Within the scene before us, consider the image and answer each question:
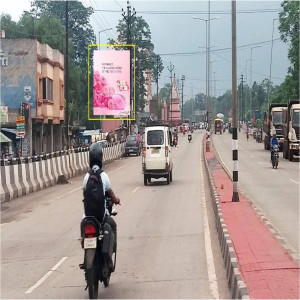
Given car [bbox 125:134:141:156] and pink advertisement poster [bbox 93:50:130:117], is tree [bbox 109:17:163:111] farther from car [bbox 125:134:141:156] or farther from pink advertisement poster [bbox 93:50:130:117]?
pink advertisement poster [bbox 93:50:130:117]

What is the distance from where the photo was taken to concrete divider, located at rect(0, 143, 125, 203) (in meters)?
21.0

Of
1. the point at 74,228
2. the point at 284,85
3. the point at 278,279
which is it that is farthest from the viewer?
the point at 284,85

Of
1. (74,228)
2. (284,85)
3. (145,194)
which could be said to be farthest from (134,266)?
(284,85)

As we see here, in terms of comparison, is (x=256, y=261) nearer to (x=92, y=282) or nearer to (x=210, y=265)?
(x=210, y=265)

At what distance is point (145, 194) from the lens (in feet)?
76.6

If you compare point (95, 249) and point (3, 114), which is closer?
point (95, 249)

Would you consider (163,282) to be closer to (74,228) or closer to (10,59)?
(74,228)

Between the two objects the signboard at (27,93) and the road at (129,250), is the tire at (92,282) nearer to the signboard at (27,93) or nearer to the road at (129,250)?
the road at (129,250)

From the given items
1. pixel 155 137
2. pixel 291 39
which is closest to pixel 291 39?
pixel 291 39

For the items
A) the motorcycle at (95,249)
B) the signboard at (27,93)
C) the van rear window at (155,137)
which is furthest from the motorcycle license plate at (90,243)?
the signboard at (27,93)

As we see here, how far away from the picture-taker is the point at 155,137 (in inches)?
1095

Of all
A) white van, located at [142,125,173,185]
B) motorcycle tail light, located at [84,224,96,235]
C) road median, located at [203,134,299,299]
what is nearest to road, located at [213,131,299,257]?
road median, located at [203,134,299,299]

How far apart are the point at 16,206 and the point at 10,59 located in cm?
2649

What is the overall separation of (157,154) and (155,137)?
0.85 metres
